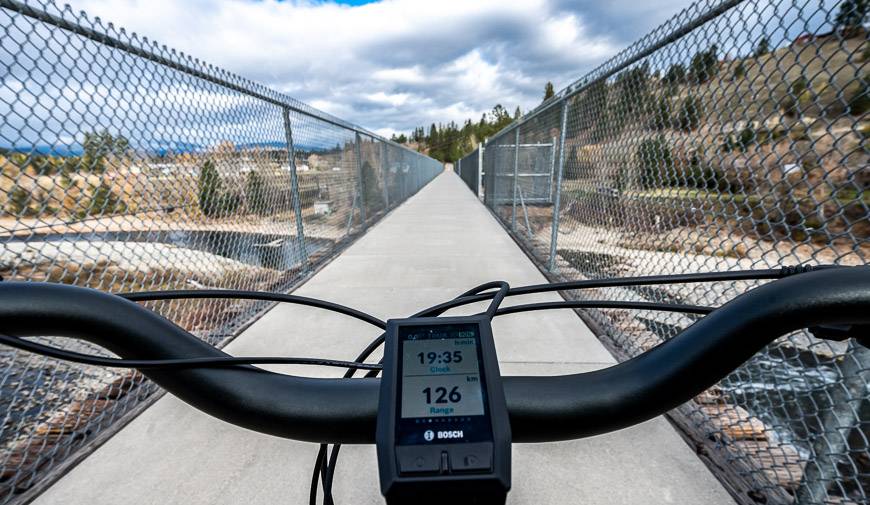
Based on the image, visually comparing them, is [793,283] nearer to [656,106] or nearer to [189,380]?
[189,380]

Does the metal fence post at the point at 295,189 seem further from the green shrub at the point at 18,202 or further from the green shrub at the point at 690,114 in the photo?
Result: the green shrub at the point at 690,114

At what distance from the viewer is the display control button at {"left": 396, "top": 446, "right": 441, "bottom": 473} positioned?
576 millimetres

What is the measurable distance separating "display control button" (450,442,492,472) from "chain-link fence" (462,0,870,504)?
58.6 inches

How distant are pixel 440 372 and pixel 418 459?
0.45 feet

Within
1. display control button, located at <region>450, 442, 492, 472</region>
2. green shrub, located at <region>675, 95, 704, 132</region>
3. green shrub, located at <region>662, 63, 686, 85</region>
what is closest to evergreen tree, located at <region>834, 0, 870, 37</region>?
green shrub, located at <region>675, 95, 704, 132</region>

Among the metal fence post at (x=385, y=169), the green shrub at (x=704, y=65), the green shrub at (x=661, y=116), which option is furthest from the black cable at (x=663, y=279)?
the metal fence post at (x=385, y=169)

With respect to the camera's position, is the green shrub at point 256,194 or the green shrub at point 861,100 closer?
the green shrub at point 861,100

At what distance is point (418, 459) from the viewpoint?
0.58m

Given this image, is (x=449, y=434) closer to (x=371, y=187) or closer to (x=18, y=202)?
(x=18, y=202)

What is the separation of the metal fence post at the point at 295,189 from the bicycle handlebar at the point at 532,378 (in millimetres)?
3834

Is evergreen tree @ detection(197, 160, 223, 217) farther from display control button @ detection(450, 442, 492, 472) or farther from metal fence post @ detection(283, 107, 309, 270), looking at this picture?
display control button @ detection(450, 442, 492, 472)

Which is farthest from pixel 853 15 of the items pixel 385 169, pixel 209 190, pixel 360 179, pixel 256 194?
pixel 385 169

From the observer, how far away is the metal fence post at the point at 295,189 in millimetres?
4234

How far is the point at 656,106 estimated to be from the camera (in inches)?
107
